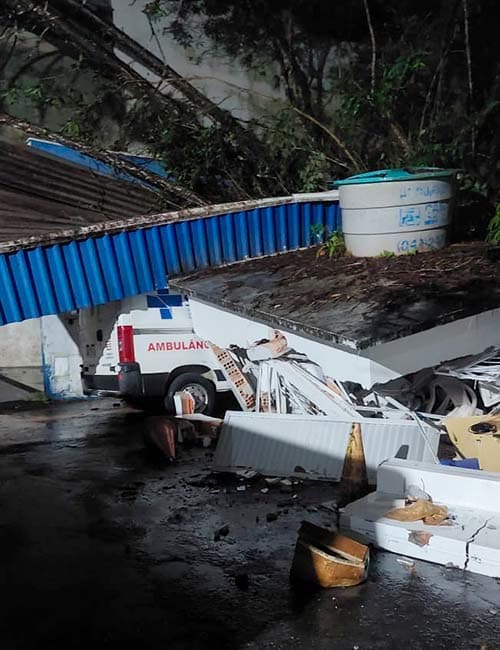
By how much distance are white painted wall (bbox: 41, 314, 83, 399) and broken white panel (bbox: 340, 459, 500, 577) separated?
6.50 meters

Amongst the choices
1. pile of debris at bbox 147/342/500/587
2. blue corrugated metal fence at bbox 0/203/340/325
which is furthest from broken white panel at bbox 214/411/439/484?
blue corrugated metal fence at bbox 0/203/340/325

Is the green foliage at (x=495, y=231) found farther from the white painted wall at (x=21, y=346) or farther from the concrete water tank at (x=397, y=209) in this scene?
the white painted wall at (x=21, y=346)

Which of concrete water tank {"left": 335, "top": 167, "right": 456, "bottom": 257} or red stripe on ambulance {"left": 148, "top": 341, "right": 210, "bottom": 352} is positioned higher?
concrete water tank {"left": 335, "top": 167, "right": 456, "bottom": 257}

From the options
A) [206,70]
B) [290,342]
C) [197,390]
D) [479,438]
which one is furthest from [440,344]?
[206,70]

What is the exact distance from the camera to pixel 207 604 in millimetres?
4723

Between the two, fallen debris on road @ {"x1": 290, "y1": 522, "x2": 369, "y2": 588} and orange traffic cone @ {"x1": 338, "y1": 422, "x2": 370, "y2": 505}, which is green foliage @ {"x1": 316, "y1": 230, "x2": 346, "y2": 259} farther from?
fallen debris on road @ {"x1": 290, "y1": 522, "x2": 369, "y2": 588}

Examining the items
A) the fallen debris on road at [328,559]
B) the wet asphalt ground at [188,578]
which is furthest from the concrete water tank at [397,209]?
the fallen debris on road at [328,559]

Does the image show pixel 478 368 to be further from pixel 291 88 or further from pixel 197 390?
pixel 291 88

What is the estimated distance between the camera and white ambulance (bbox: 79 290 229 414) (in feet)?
30.1

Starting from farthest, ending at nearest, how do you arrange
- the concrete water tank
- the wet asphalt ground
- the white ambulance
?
the white ambulance → the concrete water tank → the wet asphalt ground

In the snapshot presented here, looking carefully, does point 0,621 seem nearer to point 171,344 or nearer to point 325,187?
point 171,344

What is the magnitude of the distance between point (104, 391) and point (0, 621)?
16.7ft

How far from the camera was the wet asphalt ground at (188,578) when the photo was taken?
4332mm

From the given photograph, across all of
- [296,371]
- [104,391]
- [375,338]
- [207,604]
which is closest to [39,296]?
[104,391]
